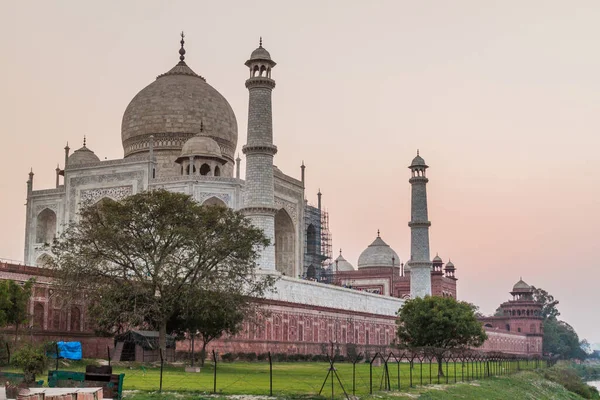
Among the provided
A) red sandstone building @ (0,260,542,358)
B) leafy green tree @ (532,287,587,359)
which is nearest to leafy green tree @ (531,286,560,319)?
leafy green tree @ (532,287,587,359)

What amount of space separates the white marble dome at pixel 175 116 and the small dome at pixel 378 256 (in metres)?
21.5

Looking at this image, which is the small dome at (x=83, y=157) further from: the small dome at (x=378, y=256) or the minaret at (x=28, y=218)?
the small dome at (x=378, y=256)

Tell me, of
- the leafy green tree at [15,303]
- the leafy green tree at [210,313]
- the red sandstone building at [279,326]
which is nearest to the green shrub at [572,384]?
the red sandstone building at [279,326]

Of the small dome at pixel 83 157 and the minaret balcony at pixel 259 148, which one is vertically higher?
the small dome at pixel 83 157

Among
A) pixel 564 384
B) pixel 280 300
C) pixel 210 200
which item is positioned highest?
pixel 210 200

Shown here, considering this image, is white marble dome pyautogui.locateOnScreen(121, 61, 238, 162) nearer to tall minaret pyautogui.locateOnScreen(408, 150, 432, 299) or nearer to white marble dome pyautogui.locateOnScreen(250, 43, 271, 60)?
white marble dome pyautogui.locateOnScreen(250, 43, 271, 60)

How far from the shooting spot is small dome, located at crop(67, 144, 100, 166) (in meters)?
50.5

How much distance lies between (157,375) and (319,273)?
34844 millimetres

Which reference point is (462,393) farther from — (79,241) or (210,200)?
(210,200)

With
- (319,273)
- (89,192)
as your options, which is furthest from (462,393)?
(319,273)

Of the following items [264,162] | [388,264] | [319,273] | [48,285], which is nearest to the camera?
[48,285]

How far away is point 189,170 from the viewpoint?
46281 mm

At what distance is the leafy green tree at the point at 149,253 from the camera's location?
91.0 feet

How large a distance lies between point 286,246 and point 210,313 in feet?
74.4
